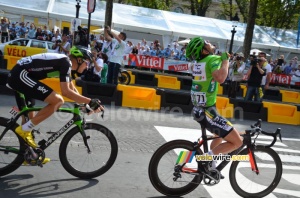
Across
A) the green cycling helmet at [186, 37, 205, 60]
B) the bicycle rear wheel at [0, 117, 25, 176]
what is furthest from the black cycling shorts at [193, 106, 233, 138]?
the bicycle rear wheel at [0, 117, 25, 176]

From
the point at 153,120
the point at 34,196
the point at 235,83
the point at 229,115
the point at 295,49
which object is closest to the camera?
the point at 34,196

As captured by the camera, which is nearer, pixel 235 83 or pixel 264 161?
pixel 264 161

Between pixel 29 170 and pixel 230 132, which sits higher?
pixel 230 132

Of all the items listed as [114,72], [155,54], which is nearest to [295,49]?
[155,54]

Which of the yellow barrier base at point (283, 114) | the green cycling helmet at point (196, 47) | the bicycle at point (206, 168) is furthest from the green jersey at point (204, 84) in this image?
the yellow barrier base at point (283, 114)

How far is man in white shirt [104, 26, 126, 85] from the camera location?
12.3 m

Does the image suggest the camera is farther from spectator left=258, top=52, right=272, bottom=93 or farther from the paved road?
the paved road

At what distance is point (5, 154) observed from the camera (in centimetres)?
517

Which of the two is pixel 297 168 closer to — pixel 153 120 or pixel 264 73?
pixel 153 120

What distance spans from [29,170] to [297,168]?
4615mm

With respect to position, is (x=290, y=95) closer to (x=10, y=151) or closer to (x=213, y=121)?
(x=213, y=121)

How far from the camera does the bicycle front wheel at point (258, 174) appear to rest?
525cm

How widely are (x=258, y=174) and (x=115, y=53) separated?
7783 millimetres

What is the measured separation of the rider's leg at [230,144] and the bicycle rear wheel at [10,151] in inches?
94.2
